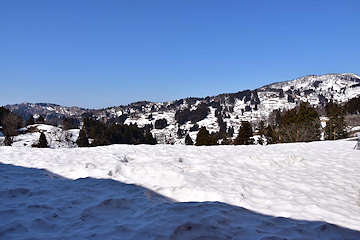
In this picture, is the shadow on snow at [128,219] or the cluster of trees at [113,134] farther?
the cluster of trees at [113,134]

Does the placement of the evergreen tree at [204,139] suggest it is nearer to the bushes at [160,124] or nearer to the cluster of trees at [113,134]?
the cluster of trees at [113,134]

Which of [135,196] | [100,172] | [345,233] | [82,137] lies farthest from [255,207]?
[82,137]

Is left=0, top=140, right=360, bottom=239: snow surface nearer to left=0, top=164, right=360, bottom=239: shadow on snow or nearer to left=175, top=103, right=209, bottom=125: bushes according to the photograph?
left=0, top=164, right=360, bottom=239: shadow on snow

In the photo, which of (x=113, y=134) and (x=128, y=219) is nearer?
(x=128, y=219)

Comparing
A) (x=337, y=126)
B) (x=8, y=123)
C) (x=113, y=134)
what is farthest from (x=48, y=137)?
(x=337, y=126)

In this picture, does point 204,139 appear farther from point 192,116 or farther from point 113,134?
point 192,116

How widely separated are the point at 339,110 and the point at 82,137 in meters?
60.5

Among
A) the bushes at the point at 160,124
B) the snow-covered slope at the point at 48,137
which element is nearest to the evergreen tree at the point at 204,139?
the snow-covered slope at the point at 48,137

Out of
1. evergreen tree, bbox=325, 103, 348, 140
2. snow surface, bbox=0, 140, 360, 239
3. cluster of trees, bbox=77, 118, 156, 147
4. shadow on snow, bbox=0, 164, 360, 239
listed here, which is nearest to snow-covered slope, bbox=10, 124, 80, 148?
cluster of trees, bbox=77, 118, 156, 147

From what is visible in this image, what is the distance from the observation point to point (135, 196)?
4852 mm

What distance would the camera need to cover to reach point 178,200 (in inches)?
189

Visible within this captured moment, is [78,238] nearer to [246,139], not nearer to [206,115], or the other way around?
[246,139]

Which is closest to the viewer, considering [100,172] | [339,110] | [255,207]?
[255,207]

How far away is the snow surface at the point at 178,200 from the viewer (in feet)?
11.0
